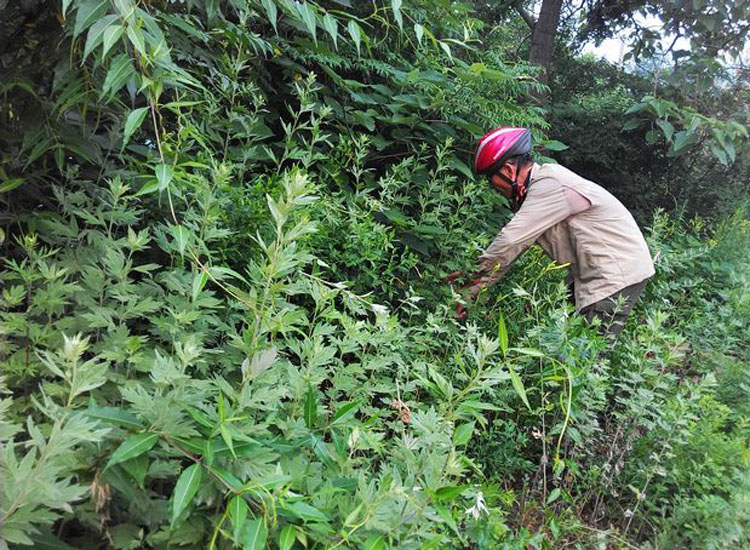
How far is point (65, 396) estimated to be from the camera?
1.62m

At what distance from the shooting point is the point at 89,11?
1.58m

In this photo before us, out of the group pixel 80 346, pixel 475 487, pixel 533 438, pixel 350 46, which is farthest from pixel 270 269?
pixel 350 46

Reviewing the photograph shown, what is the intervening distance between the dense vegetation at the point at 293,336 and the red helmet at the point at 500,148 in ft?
1.04

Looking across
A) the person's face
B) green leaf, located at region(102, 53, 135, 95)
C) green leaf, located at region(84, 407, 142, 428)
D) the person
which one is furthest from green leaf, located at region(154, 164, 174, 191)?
the person's face

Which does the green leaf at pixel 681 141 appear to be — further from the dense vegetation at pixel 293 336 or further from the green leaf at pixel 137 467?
the green leaf at pixel 137 467

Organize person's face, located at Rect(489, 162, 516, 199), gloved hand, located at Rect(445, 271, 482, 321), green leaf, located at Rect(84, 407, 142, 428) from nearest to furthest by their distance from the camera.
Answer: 1. green leaf, located at Rect(84, 407, 142, 428)
2. gloved hand, located at Rect(445, 271, 482, 321)
3. person's face, located at Rect(489, 162, 516, 199)

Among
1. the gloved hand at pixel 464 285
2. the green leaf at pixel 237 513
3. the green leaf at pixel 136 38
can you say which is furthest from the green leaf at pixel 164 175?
the gloved hand at pixel 464 285

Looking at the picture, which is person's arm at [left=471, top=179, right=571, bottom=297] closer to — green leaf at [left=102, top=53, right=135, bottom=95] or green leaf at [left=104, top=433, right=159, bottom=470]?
green leaf at [left=102, top=53, right=135, bottom=95]

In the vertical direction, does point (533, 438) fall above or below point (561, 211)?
below

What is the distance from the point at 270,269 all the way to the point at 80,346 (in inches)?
20.8

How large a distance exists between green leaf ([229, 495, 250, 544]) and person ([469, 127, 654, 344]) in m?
2.86

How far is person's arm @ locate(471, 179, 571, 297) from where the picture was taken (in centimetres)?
351

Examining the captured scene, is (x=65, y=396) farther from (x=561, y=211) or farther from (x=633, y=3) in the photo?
(x=633, y=3)

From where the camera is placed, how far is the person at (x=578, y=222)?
379cm
